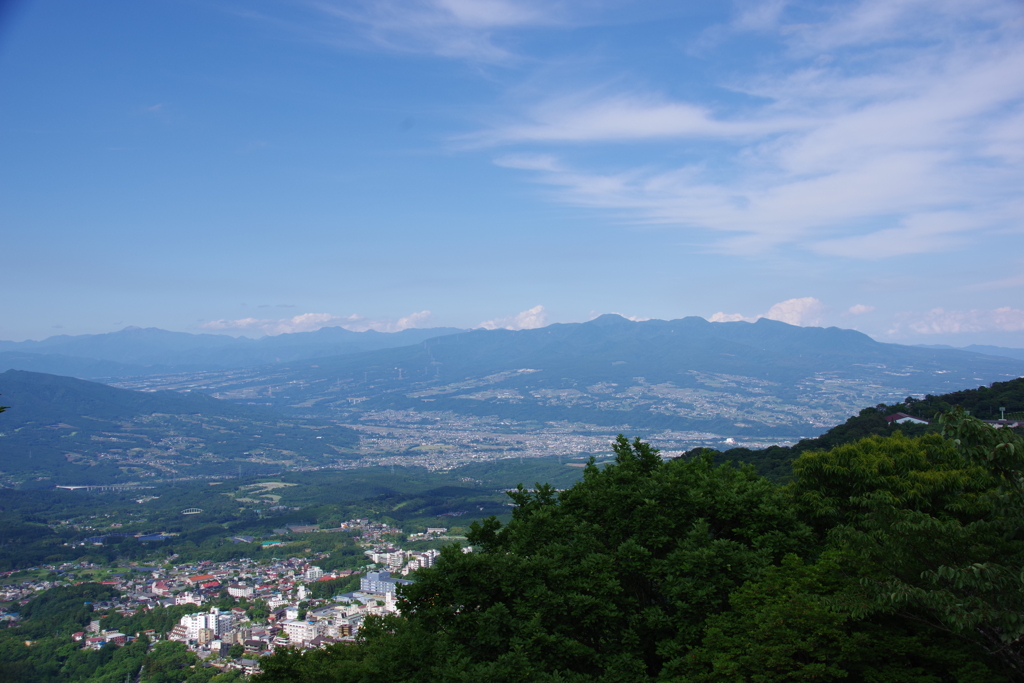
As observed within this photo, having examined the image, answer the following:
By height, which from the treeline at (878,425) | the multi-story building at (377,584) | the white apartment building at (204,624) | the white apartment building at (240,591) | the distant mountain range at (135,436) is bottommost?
the distant mountain range at (135,436)

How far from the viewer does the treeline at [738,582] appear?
Answer: 259 inches

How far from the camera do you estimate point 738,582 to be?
895 centimetres

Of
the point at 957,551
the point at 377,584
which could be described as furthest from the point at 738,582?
the point at 377,584

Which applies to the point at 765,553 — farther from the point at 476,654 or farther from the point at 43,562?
the point at 43,562

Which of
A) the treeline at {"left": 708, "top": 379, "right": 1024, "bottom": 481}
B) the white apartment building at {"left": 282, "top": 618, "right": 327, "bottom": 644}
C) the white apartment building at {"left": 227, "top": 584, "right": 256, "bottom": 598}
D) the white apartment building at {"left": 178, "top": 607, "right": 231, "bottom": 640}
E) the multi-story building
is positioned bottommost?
the white apartment building at {"left": 227, "top": 584, "right": 256, "bottom": 598}

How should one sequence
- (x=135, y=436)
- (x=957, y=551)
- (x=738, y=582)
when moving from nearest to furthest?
1. (x=957, y=551)
2. (x=738, y=582)
3. (x=135, y=436)

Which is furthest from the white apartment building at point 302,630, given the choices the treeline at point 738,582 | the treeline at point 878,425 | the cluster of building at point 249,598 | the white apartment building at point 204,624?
the treeline at point 878,425

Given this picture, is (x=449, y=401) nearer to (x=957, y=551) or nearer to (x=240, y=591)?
(x=240, y=591)

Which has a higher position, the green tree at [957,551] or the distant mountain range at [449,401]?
the green tree at [957,551]

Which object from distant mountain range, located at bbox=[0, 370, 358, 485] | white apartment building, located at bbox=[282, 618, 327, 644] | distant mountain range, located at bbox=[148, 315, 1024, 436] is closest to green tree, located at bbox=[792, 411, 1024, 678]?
white apartment building, located at bbox=[282, 618, 327, 644]

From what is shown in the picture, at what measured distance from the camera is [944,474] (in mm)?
8961

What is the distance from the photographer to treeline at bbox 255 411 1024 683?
6578 millimetres

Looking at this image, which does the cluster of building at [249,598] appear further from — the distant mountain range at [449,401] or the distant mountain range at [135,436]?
the distant mountain range at [449,401]

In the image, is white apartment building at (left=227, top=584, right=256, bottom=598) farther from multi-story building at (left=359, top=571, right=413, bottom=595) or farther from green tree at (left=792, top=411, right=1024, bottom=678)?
green tree at (left=792, top=411, right=1024, bottom=678)
